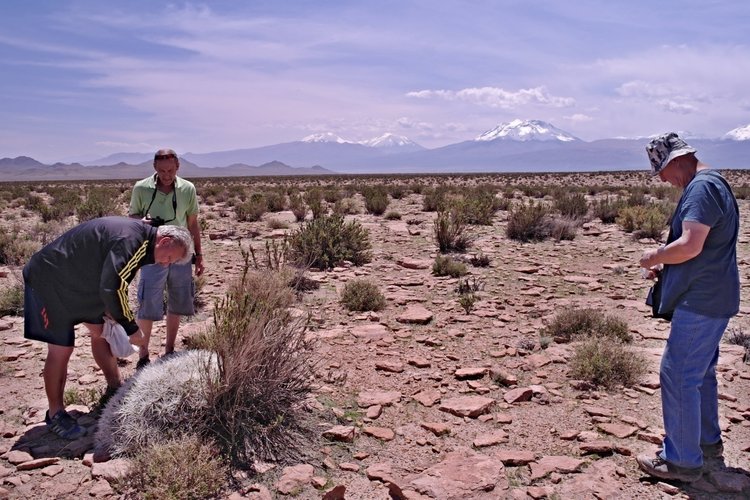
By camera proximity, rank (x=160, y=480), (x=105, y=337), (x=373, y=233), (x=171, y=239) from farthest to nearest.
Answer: (x=373, y=233) < (x=105, y=337) < (x=171, y=239) < (x=160, y=480)

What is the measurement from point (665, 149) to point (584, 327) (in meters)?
2.75

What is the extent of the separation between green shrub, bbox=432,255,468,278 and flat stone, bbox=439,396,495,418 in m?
3.81

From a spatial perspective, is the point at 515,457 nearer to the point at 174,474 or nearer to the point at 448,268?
the point at 174,474

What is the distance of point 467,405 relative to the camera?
412 centimetres

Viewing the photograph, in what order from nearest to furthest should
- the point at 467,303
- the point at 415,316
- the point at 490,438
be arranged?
the point at 490,438 < the point at 415,316 < the point at 467,303

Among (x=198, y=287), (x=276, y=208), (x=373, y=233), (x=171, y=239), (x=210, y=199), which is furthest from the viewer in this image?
(x=210, y=199)

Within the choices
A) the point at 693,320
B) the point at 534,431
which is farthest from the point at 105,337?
the point at 693,320

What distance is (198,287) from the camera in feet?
22.6

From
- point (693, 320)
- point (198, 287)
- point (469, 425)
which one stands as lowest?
point (469, 425)

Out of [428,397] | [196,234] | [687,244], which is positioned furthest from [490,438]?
[196,234]

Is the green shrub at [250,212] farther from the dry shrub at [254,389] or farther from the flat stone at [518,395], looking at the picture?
the flat stone at [518,395]

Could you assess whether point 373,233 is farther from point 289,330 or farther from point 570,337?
point 289,330

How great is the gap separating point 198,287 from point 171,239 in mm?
3660

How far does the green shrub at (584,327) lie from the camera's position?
5.35 m
